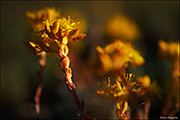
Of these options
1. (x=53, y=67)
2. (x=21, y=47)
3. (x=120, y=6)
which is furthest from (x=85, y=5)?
(x=53, y=67)

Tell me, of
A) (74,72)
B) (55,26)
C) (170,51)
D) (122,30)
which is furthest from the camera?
(122,30)

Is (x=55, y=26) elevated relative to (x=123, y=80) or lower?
elevated

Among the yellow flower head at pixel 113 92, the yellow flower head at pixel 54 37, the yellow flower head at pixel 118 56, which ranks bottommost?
the yellow flower head at pixel 113 92

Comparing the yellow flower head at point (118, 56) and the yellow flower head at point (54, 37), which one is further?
the yellow flower head at point (118, 56)

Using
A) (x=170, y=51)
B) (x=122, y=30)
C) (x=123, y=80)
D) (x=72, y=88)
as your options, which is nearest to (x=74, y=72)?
(x=122, y=30)

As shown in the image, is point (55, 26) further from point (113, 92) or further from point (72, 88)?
point (113, 92)

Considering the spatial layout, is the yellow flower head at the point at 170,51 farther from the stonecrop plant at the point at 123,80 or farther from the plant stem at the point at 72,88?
the plant stem at the point at 72,88

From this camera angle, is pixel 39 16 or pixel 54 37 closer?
pixel 54 37

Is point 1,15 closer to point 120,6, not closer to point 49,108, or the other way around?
point 120,6

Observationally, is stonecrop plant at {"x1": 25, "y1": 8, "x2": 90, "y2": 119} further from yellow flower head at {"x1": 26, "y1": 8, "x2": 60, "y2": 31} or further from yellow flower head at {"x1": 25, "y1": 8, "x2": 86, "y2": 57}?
yellow flower head at {"x1": 26, "y1": 8, "x2": 60, "y2": 31}

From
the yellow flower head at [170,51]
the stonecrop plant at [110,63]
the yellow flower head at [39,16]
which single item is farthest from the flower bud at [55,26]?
the yellow flower head at [170,51]

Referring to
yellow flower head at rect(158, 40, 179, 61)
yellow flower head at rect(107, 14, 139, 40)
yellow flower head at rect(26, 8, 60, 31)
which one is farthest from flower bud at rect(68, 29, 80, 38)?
yellow flower head at rect(107, 14, 139, 40)
